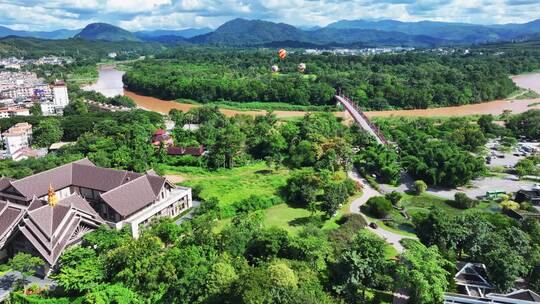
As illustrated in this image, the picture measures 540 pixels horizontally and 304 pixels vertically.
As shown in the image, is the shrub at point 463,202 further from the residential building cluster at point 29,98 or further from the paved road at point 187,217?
the residential building cluster at point 29,98

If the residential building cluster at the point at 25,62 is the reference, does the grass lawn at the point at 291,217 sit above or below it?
below

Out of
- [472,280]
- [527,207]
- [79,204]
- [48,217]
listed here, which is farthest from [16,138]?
[527,207]

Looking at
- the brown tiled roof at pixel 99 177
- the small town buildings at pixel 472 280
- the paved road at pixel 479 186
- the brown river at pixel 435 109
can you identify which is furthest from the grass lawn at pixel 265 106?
the small town buildings at pixel 472 280

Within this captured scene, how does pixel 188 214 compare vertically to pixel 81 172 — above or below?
below

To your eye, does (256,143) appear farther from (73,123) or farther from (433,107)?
(433,107)

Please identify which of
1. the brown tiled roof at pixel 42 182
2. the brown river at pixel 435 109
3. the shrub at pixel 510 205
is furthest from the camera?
the brown river at pixel 435 109

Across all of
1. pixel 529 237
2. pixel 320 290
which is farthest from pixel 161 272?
pixel 529 237
